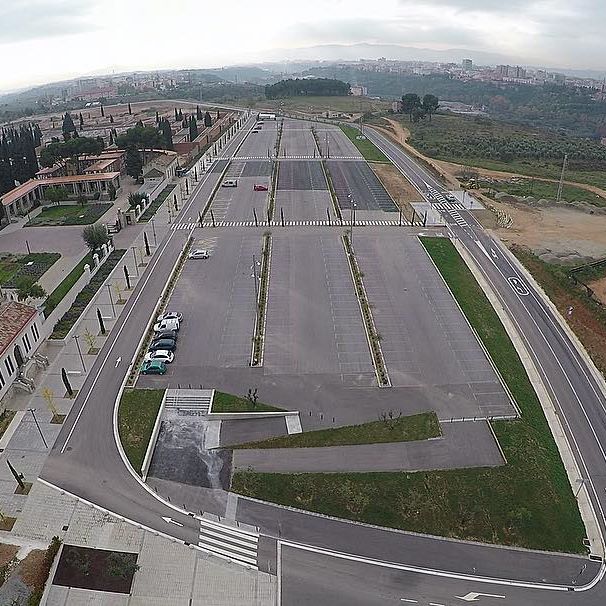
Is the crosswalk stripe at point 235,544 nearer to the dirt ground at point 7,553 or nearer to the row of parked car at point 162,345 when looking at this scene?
the dirt ground at point 7,553

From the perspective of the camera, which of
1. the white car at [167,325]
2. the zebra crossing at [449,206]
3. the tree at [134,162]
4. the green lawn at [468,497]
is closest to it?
the green lawn at [468,497]

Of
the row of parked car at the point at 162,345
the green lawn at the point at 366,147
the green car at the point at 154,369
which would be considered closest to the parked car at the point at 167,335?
the row of parked car at the point at 162,345

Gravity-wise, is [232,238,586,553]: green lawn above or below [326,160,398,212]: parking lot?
below

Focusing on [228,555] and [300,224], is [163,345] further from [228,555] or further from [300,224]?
[300,224]

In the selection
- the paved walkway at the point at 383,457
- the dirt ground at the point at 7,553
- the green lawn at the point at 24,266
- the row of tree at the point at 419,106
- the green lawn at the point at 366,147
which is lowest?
the dirt ground at the point at 7,553

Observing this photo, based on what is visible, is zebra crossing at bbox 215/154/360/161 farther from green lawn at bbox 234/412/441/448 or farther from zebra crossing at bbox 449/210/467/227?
green lawn at bbox 234/412/441/448

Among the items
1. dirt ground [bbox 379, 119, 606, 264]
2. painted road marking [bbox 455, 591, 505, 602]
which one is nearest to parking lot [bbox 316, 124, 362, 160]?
dirt ground [bbox 379, 119, 606, 264]

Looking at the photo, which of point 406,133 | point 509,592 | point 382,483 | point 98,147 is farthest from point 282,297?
point 406,133
